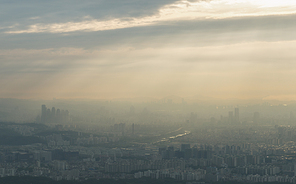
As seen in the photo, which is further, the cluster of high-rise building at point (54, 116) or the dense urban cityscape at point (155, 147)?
the cluster of high-rise building at point (54, 116)

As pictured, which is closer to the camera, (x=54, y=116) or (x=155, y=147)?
(x=155, y=147)

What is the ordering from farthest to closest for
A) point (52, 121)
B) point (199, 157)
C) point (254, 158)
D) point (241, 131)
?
point (52, 121)
point (241, 131)
point (199, 157)
point (254, 158)

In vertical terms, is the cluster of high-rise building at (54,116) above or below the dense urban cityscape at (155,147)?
above

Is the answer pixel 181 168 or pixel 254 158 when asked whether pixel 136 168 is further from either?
pixel 254 158

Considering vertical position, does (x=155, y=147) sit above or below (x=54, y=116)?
below

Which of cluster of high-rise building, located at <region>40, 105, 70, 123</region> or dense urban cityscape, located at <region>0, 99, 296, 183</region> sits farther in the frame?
cluster of high-rise building, located at <region>40, 105, 70, 123</region>

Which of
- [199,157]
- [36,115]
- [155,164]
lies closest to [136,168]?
[155,164]

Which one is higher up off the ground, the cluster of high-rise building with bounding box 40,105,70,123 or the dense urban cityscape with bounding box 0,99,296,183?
the cluster of high-rise building with bounding box 40,105,70,123

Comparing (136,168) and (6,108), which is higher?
(6,108)
